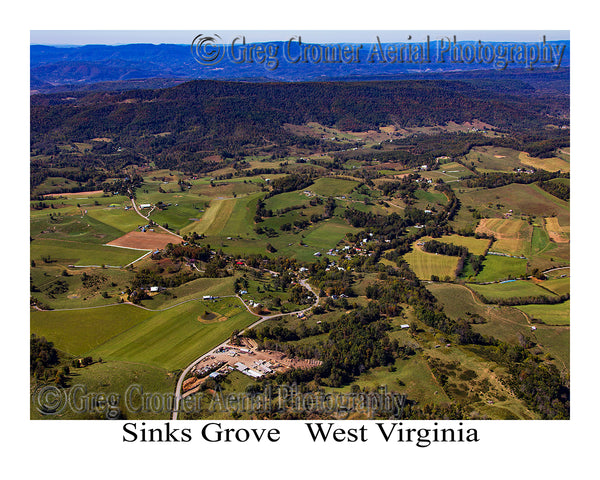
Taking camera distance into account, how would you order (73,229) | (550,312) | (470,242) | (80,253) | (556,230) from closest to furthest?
(550,312) → (80,253) → (470,242) → (556,230) → (73,229)

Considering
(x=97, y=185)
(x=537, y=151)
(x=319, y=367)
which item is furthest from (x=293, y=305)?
(x=537, y=151)

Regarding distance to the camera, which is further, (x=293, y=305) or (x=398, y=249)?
(x=398, y=249)

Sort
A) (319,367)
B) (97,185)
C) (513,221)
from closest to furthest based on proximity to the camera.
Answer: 1. (319,367)
2. (513,221)
3. (97,185)

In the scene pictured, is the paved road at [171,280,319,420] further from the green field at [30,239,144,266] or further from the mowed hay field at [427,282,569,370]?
the green field at [30,239,144,266]

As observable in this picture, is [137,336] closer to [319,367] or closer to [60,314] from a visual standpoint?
[60,314]

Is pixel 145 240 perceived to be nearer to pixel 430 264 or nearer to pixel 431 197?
pixel 430 264

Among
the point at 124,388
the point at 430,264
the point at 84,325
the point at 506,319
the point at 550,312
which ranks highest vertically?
the point at 430,264

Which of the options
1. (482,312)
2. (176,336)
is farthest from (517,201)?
(176,336)

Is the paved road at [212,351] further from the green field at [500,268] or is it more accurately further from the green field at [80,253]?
the green field at [500,268]
